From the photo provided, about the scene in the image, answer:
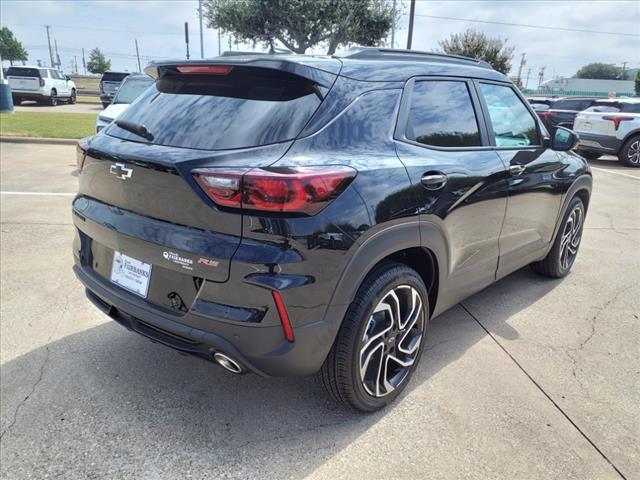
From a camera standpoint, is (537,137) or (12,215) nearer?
(537,137)

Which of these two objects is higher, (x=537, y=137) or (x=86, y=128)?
(x=537, y=137)

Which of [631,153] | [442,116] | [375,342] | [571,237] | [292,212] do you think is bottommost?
[631,153]

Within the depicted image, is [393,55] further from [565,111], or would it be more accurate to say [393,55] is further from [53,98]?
[53,98]

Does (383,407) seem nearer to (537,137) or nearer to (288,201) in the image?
(288,201)

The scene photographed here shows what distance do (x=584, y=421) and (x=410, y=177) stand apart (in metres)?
1.57

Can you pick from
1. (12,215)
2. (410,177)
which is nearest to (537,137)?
(410,177)

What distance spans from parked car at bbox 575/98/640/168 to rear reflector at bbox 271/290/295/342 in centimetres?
1212

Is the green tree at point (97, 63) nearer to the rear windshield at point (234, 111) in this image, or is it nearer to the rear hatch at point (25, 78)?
the rear hatch at point (25, 78)

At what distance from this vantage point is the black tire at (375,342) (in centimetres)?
226

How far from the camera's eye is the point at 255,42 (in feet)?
111

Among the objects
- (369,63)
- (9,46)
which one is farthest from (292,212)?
(9,46)

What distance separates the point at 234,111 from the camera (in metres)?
2.22

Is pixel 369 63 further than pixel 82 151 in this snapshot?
No

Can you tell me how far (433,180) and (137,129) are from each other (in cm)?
151
